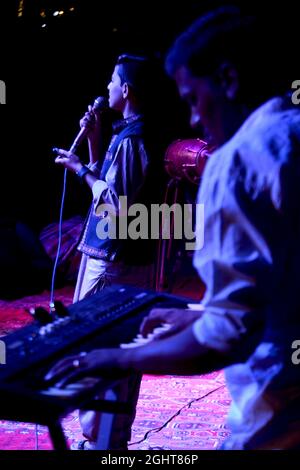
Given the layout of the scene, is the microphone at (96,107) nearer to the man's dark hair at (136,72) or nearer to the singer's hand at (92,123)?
the singer's hand at (92,123)

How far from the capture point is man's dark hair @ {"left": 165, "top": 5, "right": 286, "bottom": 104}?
1467mm

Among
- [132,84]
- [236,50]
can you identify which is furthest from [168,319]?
[132,84]

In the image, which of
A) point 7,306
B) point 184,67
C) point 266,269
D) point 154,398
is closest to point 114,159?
point 154,398

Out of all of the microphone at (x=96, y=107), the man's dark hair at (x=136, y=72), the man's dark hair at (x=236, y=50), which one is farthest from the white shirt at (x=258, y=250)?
the microphone at (x=96, y=107)

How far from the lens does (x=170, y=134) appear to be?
334 inches

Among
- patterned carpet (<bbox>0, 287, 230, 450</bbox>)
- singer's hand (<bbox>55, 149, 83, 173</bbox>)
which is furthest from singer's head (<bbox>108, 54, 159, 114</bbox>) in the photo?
patterned carpet (<bbox>0, 287, 230, 450</bbox>)

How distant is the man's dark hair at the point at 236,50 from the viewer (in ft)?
4.81

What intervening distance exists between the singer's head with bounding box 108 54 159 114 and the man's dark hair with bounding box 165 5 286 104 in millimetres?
2116

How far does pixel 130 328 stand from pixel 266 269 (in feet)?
2.10

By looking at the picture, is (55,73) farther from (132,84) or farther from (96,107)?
(132,84)

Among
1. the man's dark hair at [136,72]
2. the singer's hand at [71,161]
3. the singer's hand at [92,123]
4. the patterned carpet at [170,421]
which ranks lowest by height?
the patterned carpet at [170,421]

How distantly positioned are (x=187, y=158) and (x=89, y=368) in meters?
4.74

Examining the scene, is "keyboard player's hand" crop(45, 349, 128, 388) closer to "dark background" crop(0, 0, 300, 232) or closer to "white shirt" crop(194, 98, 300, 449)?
"white shirt" crop(194, 98, 300, 449)

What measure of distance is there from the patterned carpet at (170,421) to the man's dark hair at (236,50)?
2.15 m
